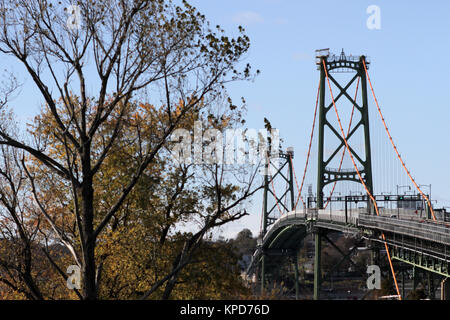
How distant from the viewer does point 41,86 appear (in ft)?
54.3

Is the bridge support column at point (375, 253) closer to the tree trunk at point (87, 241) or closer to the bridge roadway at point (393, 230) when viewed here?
the bridge roadway at point (393, 230)

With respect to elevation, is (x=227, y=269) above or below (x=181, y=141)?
below

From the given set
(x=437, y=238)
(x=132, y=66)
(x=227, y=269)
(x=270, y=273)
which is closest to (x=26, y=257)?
(x=132, y=66)

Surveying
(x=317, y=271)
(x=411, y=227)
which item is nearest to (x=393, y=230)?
(x=411, y=227)

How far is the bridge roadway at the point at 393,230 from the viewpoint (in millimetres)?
38125

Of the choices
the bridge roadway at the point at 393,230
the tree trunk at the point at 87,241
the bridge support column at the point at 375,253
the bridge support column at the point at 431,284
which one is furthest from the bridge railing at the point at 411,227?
the tree trunk at the point at 87,241

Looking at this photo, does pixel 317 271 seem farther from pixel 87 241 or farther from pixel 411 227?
pixel 87 241

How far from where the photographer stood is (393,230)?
154 feet

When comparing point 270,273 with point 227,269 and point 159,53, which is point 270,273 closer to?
point 227,269

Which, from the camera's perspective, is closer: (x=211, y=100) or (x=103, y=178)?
(x=211, y=100)

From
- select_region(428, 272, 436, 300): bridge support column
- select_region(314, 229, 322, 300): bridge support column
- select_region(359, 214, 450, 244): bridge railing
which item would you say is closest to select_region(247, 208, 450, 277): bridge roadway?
select_region(359, 214, 450, 244): bridge railing

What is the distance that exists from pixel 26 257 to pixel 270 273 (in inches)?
3675

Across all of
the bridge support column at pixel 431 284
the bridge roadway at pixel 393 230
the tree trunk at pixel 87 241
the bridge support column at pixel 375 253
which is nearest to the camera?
the tree trunk at pixel 87 241
